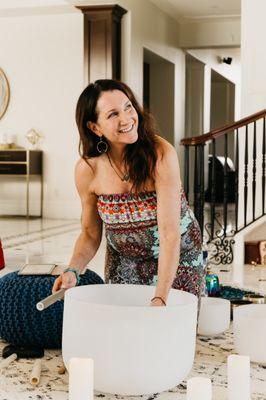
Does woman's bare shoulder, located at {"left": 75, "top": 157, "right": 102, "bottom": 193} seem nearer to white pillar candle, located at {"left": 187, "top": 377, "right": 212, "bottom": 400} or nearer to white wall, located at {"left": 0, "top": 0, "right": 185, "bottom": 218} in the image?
white pillar candle, located at {"left": 187, "top": 377, "right": 212, "bottom": 400}

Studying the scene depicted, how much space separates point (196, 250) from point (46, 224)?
6.10 m

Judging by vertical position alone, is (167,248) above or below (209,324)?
above

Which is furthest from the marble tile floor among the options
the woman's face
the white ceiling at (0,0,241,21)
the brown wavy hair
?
the white ceiling at (0,0,241,21)

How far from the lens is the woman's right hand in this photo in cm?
261

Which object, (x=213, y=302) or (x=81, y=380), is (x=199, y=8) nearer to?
(x=213, y=302)

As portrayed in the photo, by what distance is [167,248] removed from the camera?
8.38 feet

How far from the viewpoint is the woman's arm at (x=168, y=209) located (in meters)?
2.52

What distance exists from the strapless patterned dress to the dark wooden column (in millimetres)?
6175

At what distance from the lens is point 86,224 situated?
2.88 meters

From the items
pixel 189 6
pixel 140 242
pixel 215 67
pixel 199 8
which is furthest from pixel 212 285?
pixel 215 67

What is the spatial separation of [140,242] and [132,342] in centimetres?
72

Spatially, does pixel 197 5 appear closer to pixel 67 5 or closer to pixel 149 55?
pixel 149 55

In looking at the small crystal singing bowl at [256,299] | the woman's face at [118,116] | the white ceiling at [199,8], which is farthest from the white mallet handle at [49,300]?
the white ceiling at [199,8]

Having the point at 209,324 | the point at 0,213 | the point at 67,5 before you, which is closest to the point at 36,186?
the point at 0,213
